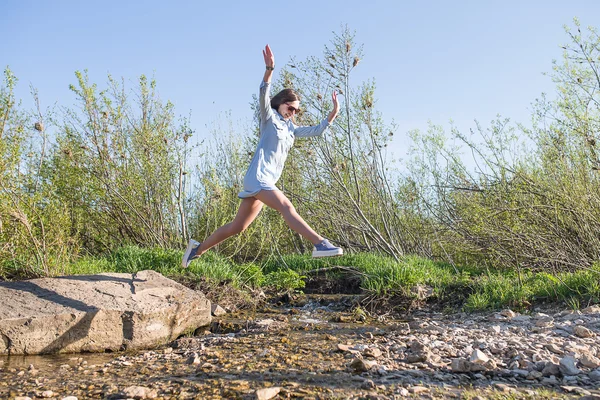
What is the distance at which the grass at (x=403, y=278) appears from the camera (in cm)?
576

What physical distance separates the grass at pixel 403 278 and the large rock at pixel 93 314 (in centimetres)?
151

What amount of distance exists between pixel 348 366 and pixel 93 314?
2334mm

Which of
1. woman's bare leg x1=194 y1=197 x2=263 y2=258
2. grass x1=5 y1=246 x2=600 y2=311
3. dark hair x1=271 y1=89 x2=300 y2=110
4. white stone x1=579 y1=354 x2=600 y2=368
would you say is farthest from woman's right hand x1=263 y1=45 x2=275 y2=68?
grass x1=5 y1=246 x2=600 y2=311

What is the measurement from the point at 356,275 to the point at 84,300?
428 centimetres

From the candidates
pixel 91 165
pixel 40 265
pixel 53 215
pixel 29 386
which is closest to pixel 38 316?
pixel 29 386

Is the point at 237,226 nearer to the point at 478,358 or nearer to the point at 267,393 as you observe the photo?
the point at 267,393

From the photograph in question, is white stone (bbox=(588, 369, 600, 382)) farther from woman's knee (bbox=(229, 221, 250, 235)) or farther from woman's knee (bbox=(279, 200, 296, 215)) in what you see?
woman's knee (bbox=(229, 221, 250, 235))

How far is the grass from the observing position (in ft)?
18.9

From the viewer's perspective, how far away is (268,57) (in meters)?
4.38

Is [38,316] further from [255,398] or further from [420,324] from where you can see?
[420,324]

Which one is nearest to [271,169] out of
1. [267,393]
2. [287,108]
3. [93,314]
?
[287,108]

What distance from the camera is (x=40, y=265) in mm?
6051

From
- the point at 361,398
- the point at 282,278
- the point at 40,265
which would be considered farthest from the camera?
the point at 282,278

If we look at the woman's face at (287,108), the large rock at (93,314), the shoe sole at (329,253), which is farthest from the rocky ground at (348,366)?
the woman's face at (287,108)
